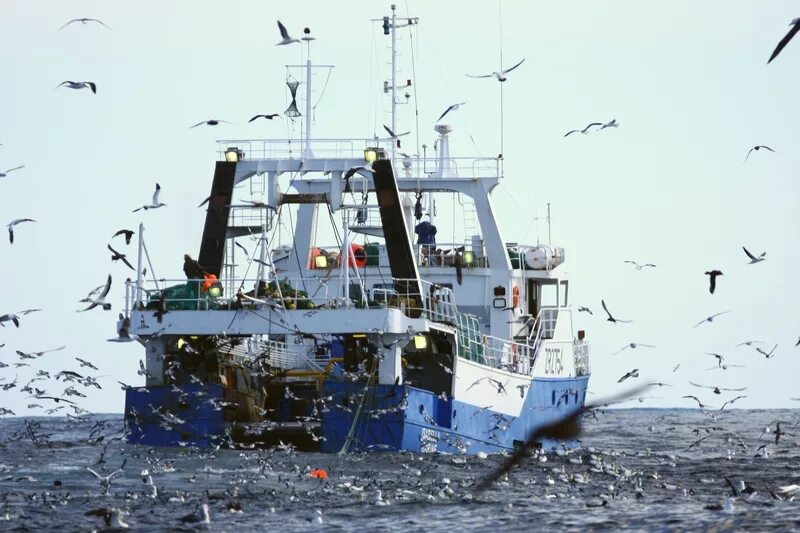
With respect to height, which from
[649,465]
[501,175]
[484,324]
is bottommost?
[649,465]

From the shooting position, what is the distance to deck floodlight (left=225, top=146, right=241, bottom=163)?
44719mm

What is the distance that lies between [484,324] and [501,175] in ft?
15.0

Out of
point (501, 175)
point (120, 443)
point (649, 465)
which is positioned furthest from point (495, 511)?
A: point (501, 175)

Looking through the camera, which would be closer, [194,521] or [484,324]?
[194,521]

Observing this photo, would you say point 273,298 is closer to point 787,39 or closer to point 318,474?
point 318,474

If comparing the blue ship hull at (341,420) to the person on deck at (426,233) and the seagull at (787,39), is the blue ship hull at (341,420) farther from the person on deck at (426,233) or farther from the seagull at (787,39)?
the seagull at (787,39)

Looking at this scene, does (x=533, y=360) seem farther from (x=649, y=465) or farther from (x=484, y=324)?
(x=649, y=465)

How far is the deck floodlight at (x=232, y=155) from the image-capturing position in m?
44.7

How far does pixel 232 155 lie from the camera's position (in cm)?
→ 4481

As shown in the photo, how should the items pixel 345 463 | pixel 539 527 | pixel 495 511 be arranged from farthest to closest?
pixel 345 463 → pixel 495 511 → pixel 539 527

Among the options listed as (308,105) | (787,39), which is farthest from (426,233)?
(787,39)

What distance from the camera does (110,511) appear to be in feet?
90.1

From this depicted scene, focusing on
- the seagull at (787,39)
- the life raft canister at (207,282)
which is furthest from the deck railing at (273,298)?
the seagull at (787,39)

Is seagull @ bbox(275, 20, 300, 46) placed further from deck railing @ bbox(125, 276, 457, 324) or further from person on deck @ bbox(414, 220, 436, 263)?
person on deck @ bbox(414, 220, 436, 263)
